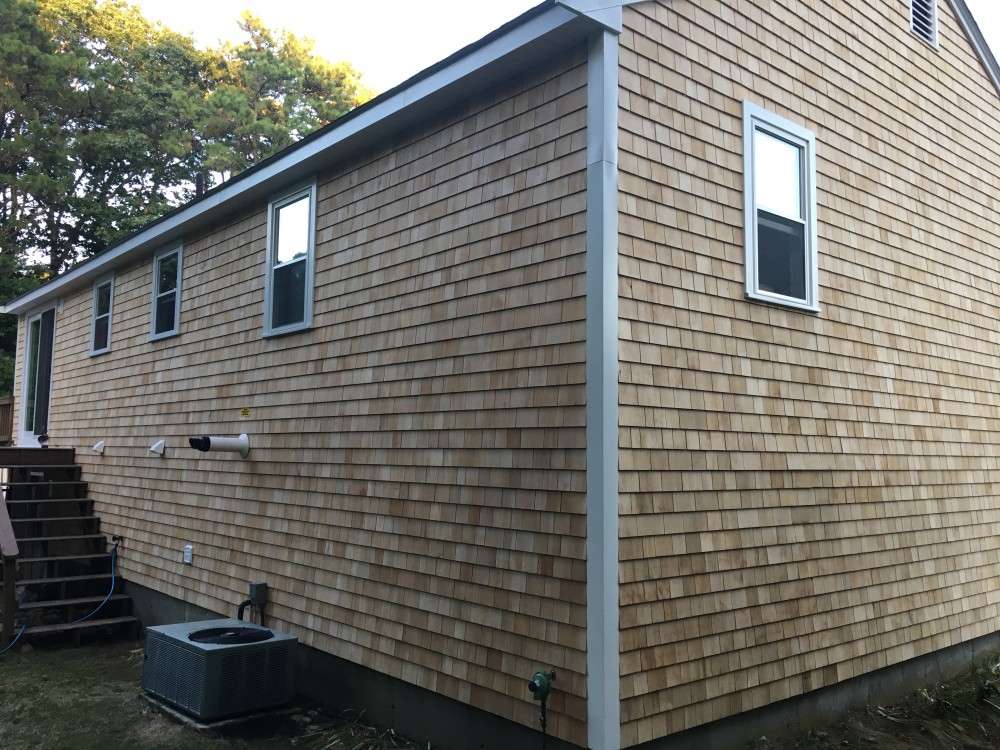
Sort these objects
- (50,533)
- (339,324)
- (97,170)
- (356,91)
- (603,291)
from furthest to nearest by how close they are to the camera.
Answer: (356,91) → (97,170) → (50,533) → (339,324) → (603,291)

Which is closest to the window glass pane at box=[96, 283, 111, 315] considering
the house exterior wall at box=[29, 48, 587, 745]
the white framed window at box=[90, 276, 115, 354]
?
the white framed window at box=[90, 276, 115, 354]

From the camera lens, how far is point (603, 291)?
4.29 metres

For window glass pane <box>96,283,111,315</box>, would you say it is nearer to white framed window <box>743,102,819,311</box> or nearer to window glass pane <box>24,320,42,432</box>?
window glass pane <box>24,320,42,432</box>

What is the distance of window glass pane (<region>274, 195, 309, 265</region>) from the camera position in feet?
23.6

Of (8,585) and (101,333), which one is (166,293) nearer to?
(101,333)

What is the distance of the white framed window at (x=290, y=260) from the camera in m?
7.02

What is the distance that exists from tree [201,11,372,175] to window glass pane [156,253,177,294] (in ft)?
53.0

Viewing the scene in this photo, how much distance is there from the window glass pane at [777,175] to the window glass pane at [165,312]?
6534mm

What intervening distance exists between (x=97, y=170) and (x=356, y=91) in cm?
1019

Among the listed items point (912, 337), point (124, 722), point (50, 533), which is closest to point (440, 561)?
point (124, 722)

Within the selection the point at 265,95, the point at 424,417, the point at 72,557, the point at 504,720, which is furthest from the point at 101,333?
the point at 265,95

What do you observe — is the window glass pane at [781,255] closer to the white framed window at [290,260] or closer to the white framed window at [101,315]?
the white framed window at [290,260]

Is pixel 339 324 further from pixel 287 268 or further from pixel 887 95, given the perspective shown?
pixel 887 95

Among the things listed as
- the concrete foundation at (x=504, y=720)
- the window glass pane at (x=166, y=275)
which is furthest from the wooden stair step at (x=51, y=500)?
the concrete foundation at (x=504, y=720)
